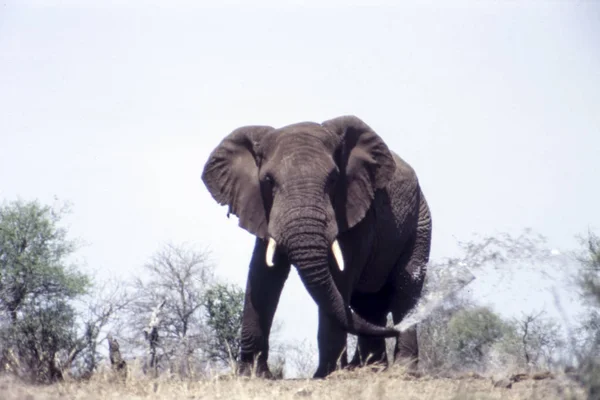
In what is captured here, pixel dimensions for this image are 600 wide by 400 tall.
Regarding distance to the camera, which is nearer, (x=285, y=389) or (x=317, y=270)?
(x=285, y=389)

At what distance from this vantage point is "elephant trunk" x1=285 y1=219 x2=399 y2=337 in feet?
37.6

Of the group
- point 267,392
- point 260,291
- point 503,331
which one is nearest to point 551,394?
point 267,392

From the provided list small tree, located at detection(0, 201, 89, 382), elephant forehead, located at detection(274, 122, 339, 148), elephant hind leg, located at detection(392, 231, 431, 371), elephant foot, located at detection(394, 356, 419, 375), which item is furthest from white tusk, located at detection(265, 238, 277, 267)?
small tree, located at detection(0, 201, 89, 382)

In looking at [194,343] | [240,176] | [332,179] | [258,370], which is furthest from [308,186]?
[194,343]

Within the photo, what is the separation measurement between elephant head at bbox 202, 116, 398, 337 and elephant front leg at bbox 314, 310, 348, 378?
0.34 meters

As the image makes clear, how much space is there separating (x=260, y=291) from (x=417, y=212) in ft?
11.5

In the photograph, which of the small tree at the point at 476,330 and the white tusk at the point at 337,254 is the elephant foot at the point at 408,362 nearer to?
the white tusk at the point at 337,254

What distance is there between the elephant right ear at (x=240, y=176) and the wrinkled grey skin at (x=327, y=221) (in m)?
0.01

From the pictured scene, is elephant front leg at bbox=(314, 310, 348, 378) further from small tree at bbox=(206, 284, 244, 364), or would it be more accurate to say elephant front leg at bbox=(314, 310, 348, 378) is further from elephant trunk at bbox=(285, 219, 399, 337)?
small tree at bbox=(206, 284, 244, 364)

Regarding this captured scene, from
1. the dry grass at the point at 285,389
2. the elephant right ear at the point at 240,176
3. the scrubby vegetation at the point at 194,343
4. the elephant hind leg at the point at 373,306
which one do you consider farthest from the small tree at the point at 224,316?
the dry grass at the point at 285,389

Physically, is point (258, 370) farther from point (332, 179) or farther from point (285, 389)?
point (285, 389)

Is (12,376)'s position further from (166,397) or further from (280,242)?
(280,242)

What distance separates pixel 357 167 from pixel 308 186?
1831mm

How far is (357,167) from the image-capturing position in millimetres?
13523
